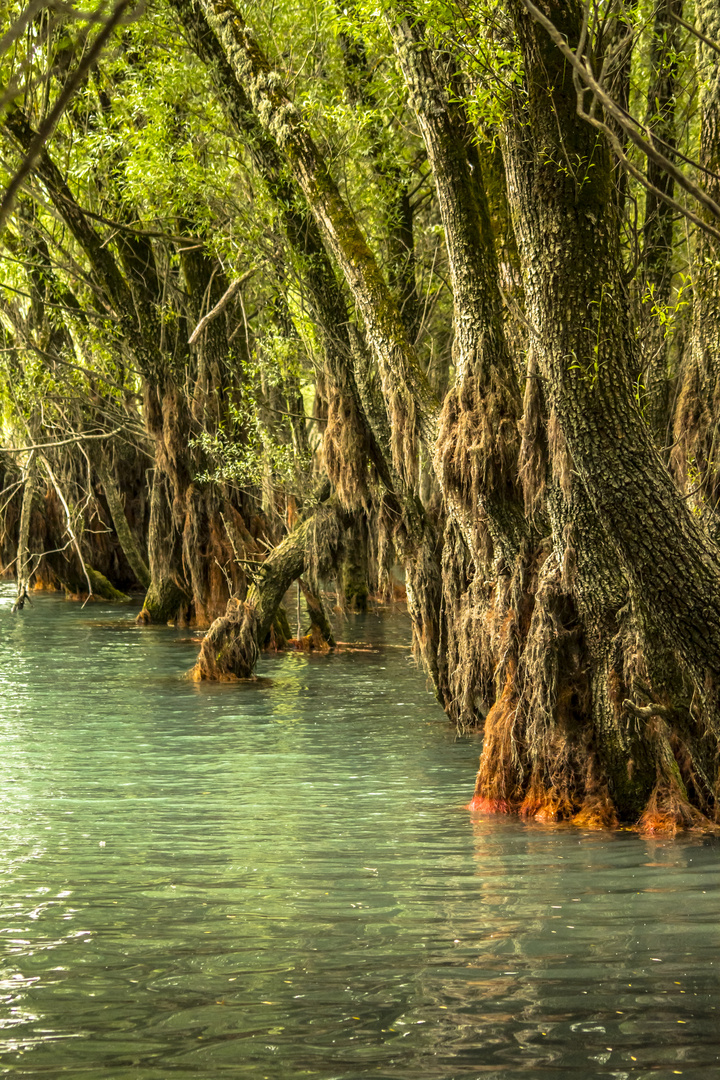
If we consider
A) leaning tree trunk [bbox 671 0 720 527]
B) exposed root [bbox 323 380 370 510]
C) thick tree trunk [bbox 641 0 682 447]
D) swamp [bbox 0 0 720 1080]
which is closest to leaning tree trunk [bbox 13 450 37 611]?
swamp [bbox 0 0 720 1080]

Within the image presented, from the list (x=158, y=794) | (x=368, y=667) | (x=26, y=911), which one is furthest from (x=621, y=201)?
(x=368, y=667)

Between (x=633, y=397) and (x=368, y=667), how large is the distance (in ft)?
32.1

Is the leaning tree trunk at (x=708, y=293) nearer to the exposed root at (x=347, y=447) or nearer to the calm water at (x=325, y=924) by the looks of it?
the calm water at (x=325, y=924)

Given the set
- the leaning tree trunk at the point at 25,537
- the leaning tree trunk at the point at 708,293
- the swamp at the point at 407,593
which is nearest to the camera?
the swamp at the point at 407,593

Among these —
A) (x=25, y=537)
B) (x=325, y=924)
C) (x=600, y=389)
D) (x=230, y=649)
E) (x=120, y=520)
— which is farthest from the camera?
(x=120, y=520)

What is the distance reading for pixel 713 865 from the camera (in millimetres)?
6230

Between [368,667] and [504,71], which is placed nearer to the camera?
[504,71]

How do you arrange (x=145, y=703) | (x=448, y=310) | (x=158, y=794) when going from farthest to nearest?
(x=448, y=310) < (x=145, y=703) < (x=158, y=794)

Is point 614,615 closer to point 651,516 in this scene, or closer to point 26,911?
point 651,516

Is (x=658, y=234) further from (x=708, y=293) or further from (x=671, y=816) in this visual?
(x=671, y=816)

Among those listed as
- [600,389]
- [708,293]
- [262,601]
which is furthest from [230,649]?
[600,389]

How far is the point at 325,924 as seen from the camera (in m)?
5.30

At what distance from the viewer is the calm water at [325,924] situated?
12.6 feet

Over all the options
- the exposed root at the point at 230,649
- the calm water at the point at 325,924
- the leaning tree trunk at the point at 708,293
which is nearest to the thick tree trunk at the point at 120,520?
the exposed root at the point at 230,649
